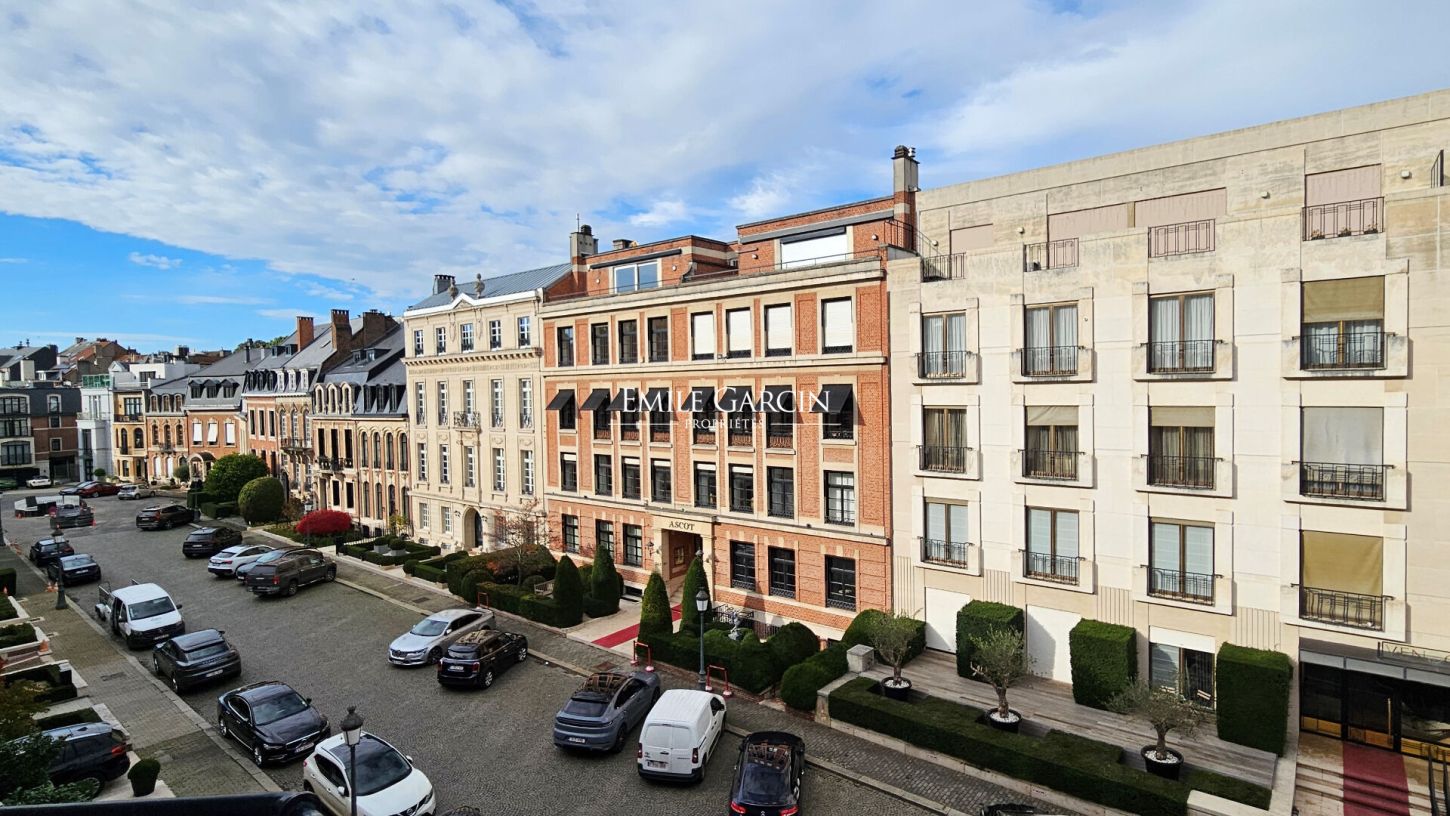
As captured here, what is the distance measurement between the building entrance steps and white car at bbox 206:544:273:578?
3683 cm

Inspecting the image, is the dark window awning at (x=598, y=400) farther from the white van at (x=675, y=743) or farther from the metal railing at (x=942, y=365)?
the white van at (x=675, y=743)

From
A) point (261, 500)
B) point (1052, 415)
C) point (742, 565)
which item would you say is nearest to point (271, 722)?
point (742, 565)

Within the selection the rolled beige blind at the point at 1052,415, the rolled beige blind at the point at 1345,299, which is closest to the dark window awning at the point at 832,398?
the rolled beige blind at the point at 1052,415

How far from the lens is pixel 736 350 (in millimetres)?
32781

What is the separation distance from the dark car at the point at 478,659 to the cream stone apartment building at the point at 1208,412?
15.1 metres

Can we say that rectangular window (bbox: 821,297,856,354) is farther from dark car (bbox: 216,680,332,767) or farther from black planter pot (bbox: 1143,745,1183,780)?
dark car (bbox: 216,680,332,767)

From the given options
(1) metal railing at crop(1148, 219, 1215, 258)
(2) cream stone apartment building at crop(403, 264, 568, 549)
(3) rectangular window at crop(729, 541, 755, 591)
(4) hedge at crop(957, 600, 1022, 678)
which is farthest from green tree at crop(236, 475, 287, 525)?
(1) metal railing at crop(1148, 219, 1215, 258)

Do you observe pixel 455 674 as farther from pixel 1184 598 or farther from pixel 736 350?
pixel 1184 598

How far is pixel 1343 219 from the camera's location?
22.0 metres

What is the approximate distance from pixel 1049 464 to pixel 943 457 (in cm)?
365

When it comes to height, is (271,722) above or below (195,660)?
below

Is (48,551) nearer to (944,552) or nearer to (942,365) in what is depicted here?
(944,552)

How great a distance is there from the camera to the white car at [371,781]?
17.7m

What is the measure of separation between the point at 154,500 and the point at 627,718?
2846 inches
